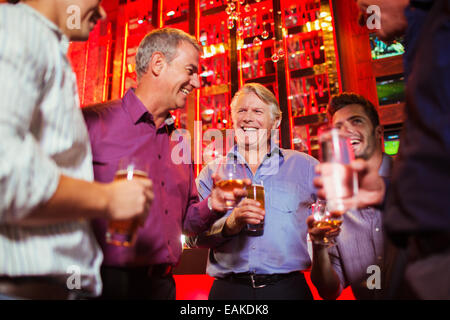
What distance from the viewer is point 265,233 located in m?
1.97

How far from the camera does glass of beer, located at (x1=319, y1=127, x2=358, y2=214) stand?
0.97 metres

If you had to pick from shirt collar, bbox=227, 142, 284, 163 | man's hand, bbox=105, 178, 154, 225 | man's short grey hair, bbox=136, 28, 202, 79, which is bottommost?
man's hand, bbox=105, 178, 154, 225

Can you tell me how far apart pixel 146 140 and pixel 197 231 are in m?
0.57

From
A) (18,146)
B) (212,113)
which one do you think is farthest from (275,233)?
(212,113)

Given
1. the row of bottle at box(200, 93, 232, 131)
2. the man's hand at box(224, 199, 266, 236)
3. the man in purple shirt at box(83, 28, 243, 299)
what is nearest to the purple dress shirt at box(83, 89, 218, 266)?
the man in purple shirt at box(83, 28, 243, 299)

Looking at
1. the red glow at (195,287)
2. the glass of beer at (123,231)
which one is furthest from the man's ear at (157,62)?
the red glow at (195,287)

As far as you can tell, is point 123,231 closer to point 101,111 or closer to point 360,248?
point 101,111

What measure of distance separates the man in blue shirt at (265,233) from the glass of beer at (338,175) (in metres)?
0.69

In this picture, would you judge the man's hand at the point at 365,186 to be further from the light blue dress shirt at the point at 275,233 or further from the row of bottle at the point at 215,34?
the row of bottle at the point at 215,34

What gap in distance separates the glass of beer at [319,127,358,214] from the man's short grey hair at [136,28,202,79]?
1.11m

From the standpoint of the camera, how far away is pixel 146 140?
159 cm

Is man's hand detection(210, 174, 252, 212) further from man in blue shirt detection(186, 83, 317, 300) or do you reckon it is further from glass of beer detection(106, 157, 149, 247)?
glass of beer detection(106, 157, 149, 247)

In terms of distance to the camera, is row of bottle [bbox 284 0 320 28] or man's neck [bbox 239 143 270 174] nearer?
man's neck [bbox 239 143 270 174]

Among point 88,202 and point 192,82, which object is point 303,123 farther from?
point 88,202
